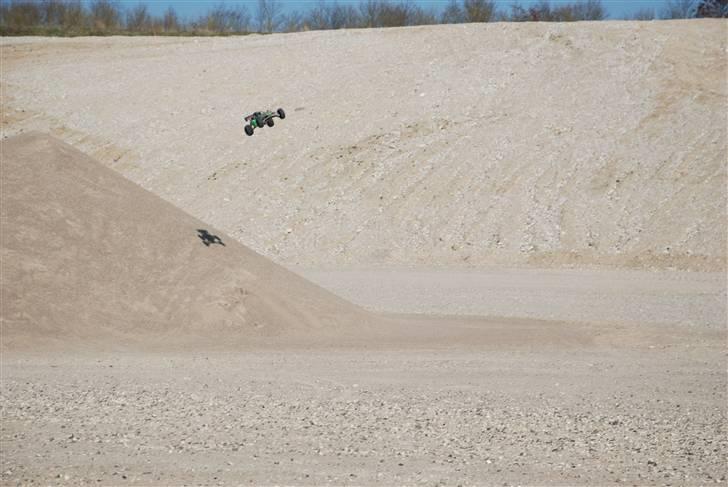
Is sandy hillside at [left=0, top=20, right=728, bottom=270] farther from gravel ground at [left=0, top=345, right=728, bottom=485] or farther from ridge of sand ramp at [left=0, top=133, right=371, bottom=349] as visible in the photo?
gravel ground at [left=0, top=345, right=728, bottom=485]

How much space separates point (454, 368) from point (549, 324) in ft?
15.1

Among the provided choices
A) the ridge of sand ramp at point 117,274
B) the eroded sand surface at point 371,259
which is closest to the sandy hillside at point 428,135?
the eroded sand surface at point 371,259

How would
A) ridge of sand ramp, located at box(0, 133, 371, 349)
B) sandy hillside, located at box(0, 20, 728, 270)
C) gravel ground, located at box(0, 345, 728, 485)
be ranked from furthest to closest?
sandy hillside, located at box(0, 20, 728, 270) → ridge of sand ramp, located at box(0, 133, 371, 349) → gravel ground, located at box(0, 345, 728, 485)

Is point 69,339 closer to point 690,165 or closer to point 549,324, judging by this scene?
point 549,324

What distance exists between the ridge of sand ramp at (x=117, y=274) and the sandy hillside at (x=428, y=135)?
1209cm

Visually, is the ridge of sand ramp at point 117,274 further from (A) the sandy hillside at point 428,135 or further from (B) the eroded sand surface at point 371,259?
(A) the sandy hillside at point 428,135

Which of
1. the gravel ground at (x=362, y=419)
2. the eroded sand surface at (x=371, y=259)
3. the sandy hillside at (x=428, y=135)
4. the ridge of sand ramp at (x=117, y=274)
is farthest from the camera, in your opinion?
the sandy hillside at (x=428, y=135)

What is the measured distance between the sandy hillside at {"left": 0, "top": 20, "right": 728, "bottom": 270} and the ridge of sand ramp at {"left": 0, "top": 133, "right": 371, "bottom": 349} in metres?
12.1

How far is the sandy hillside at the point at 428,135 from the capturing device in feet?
93.8

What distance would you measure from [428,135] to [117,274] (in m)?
20.7

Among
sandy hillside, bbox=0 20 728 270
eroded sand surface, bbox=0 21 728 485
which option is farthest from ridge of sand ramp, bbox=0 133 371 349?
sandy hillside, bbox=0 20 728 270

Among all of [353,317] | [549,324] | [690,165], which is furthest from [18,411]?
[690,165]

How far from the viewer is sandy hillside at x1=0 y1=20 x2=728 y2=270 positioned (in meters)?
28.6

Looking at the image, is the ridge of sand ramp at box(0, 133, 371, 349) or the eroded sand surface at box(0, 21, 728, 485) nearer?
the eroded sand surface at box(0, 21, 728, 485)
